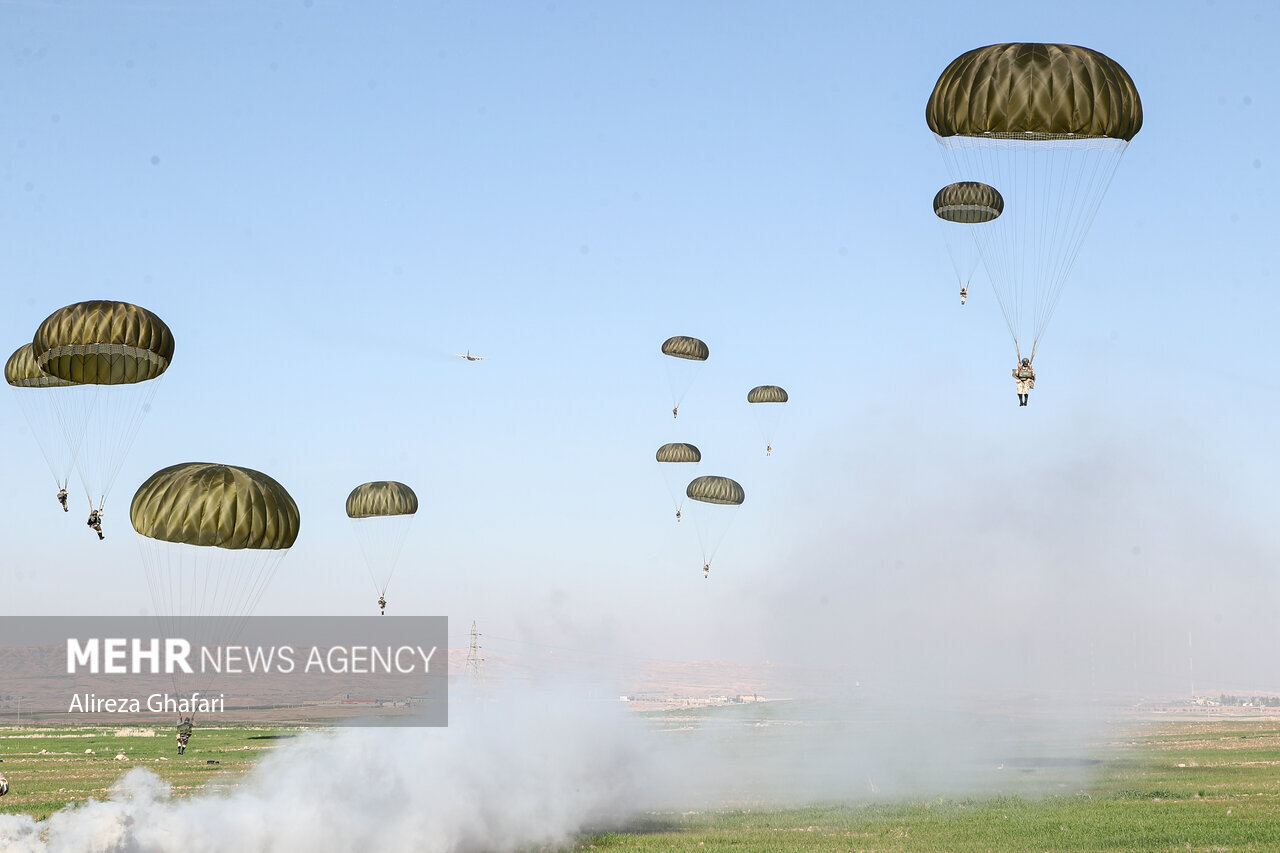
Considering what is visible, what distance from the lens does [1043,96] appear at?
115 ft

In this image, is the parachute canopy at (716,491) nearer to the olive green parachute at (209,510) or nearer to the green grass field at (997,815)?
the green grass field at (997,815)

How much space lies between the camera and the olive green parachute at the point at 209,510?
35594mm

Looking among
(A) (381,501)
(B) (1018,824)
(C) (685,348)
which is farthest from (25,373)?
(B) (1018,824)

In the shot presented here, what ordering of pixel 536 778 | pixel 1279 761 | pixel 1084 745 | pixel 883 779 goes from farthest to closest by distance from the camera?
pixel 1084 745 → pixel 1279 761 → pixel 883 779 → pixel 536 778

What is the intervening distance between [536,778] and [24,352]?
26.7 m

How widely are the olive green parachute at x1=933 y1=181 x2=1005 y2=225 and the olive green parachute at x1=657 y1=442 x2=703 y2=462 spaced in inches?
1011

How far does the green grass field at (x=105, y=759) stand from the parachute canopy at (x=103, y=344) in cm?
2112

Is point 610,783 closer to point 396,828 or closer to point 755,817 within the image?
point 755,817

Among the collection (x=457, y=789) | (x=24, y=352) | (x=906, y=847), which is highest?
(x=24, y=352)

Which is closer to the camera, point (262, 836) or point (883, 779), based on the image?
point (262, 836)

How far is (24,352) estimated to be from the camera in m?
49.8

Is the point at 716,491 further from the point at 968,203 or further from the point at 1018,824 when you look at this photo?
the point at 1018,824

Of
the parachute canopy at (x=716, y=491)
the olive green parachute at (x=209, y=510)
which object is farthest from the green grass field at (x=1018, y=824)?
the parachute canopy at (x=716, y=491)

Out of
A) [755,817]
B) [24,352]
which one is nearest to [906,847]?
[755,817]
